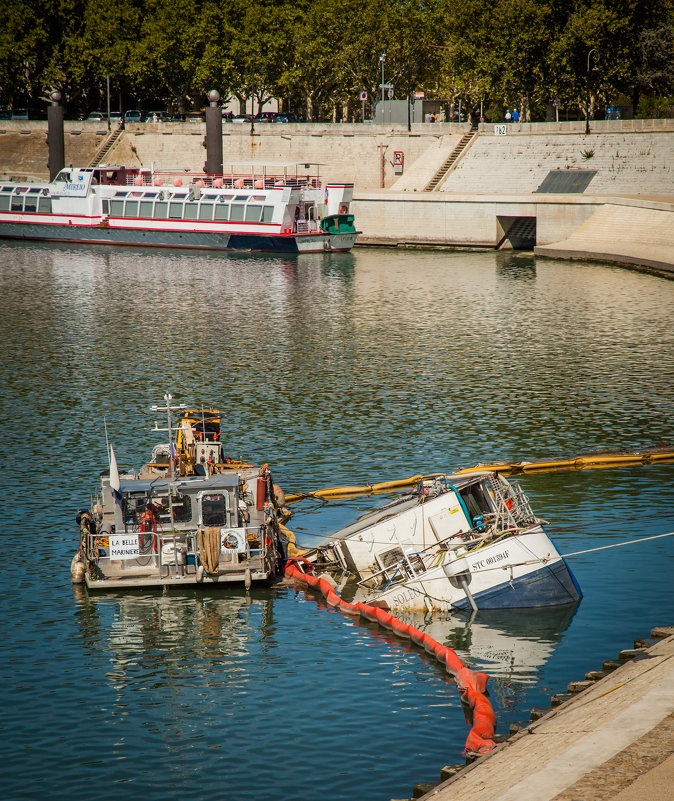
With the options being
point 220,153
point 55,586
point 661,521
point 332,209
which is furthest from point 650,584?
point 220,153

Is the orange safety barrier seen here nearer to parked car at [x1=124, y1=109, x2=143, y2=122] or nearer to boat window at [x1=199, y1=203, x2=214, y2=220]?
boat window at [x1=199, y1=203, x2=214, y2=220]

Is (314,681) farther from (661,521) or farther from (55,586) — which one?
(661,521)

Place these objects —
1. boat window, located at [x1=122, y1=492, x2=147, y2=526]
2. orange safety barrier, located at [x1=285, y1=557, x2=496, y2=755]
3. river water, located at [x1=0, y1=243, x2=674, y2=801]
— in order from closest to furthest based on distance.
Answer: orange safety barrier, located at [x1=285, y1=557, x2=496, y2=755] → river water, located at [x1=0, y1=243, x2=674, y2=801] → boat window, located at [x1=122, y1=492, x2=147, y2=526]

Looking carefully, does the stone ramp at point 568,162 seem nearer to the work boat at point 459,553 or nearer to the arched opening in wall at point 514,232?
the arched opening in wall at point 514,232

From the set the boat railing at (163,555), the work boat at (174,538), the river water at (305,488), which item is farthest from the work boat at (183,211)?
the boat railing at (163,555)

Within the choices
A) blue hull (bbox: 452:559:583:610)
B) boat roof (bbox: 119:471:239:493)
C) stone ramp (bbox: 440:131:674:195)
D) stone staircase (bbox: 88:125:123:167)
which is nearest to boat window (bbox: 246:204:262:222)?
stone ramp (bbox: 440:131:674:195)

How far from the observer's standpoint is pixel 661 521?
104 ft

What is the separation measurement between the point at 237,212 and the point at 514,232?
2621cm

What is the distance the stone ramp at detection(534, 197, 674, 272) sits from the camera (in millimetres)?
83137

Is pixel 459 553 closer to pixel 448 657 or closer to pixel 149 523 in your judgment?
pixel 448 657

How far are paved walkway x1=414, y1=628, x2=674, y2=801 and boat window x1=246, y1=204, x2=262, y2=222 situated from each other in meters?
82.0

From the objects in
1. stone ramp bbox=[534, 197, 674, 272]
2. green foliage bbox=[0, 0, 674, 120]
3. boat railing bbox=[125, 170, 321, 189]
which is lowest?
stone ramp bbox=[534, 197, 674, 272]

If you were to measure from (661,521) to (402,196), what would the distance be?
74.1 m

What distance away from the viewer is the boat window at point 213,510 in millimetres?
26953
